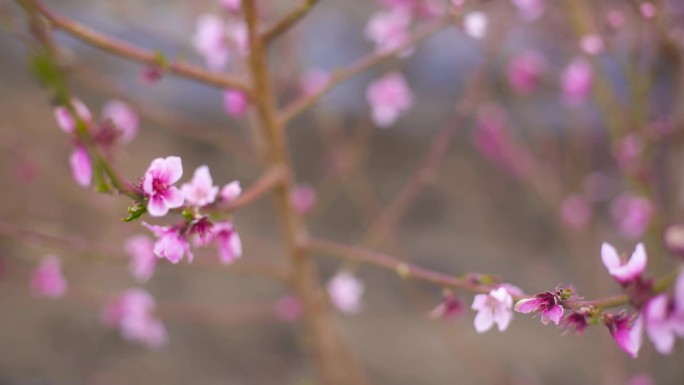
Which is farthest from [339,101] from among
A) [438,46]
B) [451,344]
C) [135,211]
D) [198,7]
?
[135,211]

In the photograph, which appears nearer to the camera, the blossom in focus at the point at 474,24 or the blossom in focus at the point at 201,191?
the blossom in focus at the point at 201,191

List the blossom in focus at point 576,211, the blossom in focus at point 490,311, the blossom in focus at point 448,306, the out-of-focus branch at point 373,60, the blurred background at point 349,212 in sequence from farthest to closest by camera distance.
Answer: the blurred background at point 349,212
the blossom in focus at point 576,211
the out-of-focus branch at point 373,60
the blossom in focus at point 448,306
the blossom in focus at point 490,311

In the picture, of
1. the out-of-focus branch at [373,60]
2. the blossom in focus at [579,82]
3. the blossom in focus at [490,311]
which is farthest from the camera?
the blossom in focus at [579,82]

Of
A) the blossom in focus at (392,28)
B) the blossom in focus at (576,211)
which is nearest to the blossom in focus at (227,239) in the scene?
the blossom in focus at (392,28)

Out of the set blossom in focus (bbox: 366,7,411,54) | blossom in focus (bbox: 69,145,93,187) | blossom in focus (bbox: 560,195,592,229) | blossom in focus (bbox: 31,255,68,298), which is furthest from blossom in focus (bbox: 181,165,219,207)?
blossom in focus (bbox: 560,195,592,229)

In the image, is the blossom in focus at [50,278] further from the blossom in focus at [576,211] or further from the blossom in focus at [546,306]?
the blossom in focus at [576,211]

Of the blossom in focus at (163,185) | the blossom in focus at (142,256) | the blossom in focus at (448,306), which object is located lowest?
the blossom in focus at (448,306)

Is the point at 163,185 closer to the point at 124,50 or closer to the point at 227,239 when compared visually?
the point at 227,239
